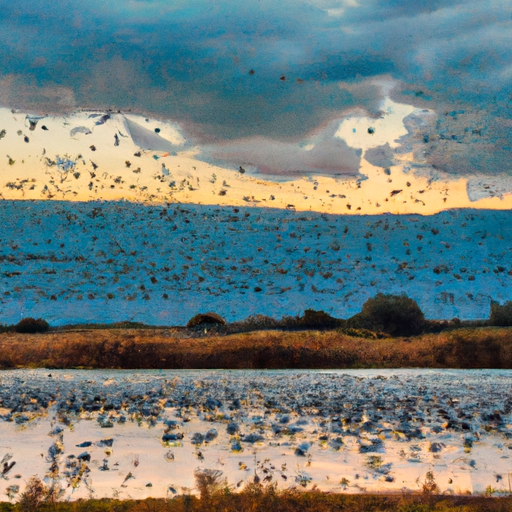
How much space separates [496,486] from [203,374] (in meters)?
11.2

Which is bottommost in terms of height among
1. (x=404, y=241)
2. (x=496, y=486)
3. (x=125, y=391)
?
(x=496, y=486)

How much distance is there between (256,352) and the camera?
20531 millimetres

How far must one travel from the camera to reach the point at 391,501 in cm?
766

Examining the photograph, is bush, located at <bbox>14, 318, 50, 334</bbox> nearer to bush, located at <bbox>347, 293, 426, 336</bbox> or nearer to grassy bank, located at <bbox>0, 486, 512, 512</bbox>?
bush, located at <bbox>347, 293, 426, 336</bbox>

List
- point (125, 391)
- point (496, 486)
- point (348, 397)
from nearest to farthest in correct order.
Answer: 1. point (496, 486)
2. point (348, 397)
3. point (125, 391)

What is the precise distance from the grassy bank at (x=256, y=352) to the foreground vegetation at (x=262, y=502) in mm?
12617

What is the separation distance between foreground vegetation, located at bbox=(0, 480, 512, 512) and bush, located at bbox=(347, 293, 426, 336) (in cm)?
1480

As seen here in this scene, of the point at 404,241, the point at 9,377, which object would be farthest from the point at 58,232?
the point at 404,241

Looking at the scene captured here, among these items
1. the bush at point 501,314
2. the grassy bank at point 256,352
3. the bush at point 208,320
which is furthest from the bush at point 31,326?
the bush at point 501,314

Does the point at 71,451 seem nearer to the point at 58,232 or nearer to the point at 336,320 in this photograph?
the point at 336,320

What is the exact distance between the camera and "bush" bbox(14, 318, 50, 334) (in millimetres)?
22500

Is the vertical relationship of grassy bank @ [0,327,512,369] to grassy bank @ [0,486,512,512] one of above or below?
above

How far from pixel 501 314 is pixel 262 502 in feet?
59.0

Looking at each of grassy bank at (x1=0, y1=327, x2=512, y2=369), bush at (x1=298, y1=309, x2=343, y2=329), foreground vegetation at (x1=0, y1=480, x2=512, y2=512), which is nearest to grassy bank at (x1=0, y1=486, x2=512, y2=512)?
foreground vegetation at (x1=0, y1=480, x2=512, y2=512)
